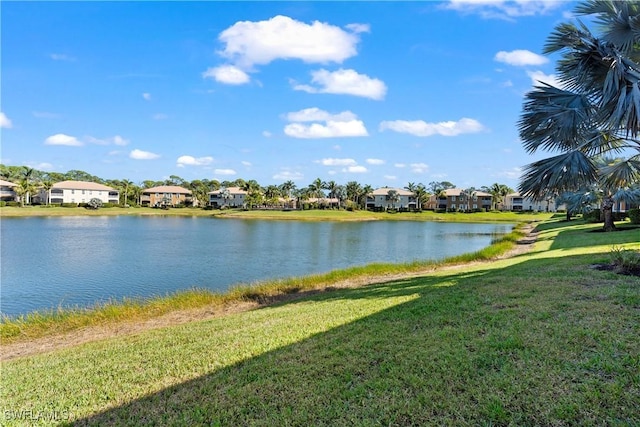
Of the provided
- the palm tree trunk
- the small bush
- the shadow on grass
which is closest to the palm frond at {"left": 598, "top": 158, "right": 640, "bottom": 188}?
the small bush

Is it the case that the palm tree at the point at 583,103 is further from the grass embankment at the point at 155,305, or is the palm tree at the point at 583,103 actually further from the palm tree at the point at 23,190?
the palm tree at the point at 23,190

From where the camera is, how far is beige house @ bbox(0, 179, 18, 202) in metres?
82.3

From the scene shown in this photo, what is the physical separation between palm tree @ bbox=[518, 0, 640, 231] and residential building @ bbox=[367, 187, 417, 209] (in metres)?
92.4

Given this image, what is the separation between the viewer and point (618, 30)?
26.7ft

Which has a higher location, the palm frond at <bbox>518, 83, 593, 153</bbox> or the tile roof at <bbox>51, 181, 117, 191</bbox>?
the tile roof at <bbox>51, 181, 117, 191</bbox>

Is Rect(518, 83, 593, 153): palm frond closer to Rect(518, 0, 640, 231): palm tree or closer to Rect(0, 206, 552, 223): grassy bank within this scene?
Rect(518, 0, 640, 231): palm tree

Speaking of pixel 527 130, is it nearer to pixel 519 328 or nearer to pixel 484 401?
pixel 519 328

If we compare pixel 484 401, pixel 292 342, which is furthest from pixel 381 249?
pixel 484 401

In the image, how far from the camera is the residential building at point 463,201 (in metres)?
97.8

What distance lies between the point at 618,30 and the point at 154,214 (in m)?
79.9

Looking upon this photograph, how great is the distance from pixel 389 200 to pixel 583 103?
94.0 metres

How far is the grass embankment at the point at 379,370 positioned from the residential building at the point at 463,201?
9577 centimetres

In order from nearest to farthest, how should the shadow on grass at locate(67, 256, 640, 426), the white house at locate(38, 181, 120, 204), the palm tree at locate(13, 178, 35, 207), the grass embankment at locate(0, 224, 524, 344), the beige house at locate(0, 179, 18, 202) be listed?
the shadow on grass at locate(67, 256, 640, 426), the grass embankment at locate(0, 224, 524, 344), the palm tree at locate(13, 178, 35, 207), the beige house at locate(0, 179, 18, 202), the white house at locate(38, 181, 120, 204)

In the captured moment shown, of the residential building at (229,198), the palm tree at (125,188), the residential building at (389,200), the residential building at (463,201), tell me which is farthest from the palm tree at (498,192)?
the palm tree at (125,188)
